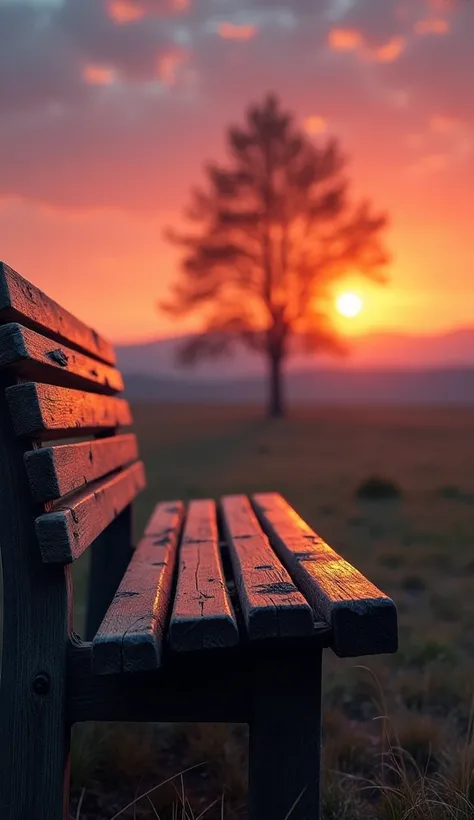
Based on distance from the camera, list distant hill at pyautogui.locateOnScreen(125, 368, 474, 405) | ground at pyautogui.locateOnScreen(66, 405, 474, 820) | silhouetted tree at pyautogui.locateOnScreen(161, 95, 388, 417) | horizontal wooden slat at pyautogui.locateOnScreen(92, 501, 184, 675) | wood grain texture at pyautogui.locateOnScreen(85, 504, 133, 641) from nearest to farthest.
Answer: horizontal wooden slat at pyautogui.locateOnScreen(92, 501, 184, 675)
ground at pyautogui.locateOnScreen(66, 405, 474, 820)
wood grain texture at pyautogui.locateOnScreen(85, 504, 133, 641)
silhouetted tree at pyautogui.locateOnScreen(161, 95, 388, 417)
distant hill at pyautogui.locateOnScreen(125, 368, 474, 405)

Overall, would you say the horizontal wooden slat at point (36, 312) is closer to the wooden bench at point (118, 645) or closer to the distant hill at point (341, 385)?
the wooden bench at point (118, 645)

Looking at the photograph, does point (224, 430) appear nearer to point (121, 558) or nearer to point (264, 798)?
point (121, 558)

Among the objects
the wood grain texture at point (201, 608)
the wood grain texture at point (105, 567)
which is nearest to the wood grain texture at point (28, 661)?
the wood grain texture at point (201, 608)

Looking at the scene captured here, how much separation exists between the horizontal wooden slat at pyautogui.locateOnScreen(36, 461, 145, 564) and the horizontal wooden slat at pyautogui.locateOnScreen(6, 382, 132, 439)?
165 mm

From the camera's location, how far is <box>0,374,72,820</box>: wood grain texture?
5.15 feet

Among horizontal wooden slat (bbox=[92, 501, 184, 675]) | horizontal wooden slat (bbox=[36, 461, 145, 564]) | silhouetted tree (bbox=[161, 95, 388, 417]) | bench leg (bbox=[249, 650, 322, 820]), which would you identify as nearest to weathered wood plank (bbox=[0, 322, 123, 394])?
horizontal wooden slat (bbox=[36, 461, 145, 564])

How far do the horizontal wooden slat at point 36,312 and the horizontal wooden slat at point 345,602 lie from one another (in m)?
0.83

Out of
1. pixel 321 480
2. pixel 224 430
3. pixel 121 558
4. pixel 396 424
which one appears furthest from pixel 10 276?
pixel 396 424

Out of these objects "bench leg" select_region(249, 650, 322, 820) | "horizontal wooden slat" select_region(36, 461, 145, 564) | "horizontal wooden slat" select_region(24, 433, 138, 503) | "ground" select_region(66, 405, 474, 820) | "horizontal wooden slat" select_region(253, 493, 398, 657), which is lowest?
"ground" select_region(66, 405, 474, 820)

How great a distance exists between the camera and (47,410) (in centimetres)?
165

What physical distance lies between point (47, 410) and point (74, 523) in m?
0.24

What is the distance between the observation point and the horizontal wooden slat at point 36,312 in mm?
1573

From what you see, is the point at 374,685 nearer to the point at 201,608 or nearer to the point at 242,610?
the point at 242,610

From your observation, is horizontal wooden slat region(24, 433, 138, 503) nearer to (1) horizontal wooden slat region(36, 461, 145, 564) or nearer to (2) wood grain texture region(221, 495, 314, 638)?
(1) horizontal wooden slat region(36, 461, 145, 564)
